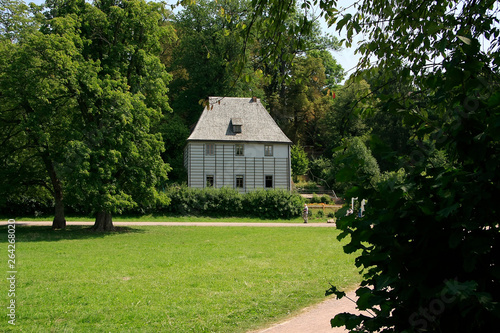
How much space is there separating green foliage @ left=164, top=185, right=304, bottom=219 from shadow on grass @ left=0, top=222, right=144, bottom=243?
27.2 ft

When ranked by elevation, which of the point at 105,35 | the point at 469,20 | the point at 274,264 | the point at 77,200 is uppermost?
the point at 105,35

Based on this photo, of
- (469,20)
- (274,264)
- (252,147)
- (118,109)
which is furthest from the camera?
(252,147)

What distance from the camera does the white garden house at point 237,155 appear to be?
4084 cm

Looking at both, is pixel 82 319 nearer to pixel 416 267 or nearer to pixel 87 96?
pixel 416 267

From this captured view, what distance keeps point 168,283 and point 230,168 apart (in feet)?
105

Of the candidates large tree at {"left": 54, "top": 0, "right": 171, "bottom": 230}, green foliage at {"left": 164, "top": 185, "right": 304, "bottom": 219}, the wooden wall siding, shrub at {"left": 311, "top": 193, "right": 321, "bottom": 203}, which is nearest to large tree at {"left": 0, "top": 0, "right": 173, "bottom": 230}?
large tree at {"left": 54, "top": 0, "right": 171, "bottom": 230}

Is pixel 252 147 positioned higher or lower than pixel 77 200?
higher

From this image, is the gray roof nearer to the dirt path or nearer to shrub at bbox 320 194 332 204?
shrub at bbox 320 194 332 204

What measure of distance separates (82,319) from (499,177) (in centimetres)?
638

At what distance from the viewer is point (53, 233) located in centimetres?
2236

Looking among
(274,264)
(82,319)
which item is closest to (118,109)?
(274,264)

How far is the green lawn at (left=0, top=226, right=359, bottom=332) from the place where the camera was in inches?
261

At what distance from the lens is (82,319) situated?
21.8ft

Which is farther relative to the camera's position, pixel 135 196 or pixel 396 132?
pixel 396 132
